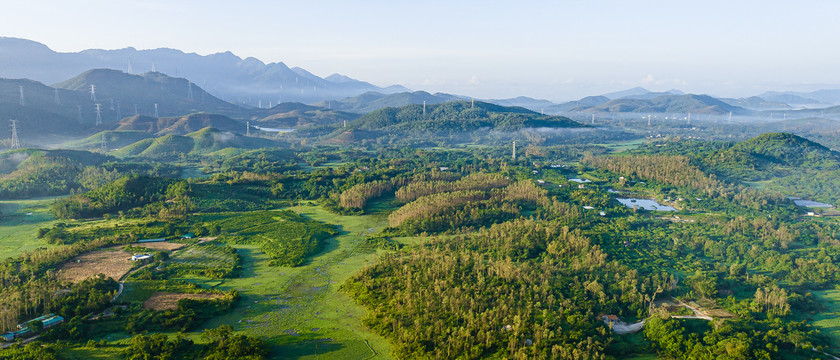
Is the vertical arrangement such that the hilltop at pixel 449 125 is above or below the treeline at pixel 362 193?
above

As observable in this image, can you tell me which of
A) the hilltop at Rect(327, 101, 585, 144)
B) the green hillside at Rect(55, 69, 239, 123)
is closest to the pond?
the hilltop at Rect(327, 101, 585, 144)

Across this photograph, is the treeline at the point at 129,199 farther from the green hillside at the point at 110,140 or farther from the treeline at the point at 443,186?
the green hillside at the point at 110,140

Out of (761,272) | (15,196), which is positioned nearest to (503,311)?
(761,272)

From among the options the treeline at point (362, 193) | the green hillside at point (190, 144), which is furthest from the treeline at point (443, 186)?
the green hillside at point (190, 144)

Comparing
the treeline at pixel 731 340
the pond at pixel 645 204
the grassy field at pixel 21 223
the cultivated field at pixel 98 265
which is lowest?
the pond at pixel 645 204

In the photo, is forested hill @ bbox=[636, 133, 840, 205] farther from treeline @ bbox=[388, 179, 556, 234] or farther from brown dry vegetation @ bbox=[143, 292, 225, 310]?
brown dry vegetation @ bbox=[143, 292, 225, 310]

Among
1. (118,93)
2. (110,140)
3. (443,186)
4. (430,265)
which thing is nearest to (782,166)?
(443,186)

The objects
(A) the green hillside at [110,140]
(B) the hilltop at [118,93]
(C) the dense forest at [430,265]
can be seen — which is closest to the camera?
(C) the dense forest at [430,265]
